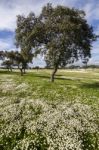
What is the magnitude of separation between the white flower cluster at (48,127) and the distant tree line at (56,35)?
90.2 feet

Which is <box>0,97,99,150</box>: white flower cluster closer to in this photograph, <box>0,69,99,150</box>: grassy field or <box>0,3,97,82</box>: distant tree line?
<box>0,69,99,150</box>: grassy field

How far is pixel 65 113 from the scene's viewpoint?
25750mm

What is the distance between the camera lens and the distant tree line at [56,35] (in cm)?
5441

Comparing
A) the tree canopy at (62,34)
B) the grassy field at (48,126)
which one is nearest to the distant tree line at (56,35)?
the tree canopy at (62,34)

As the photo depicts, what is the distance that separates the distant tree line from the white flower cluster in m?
27.5

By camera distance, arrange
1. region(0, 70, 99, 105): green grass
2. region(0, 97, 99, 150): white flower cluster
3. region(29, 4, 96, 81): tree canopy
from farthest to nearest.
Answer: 1. region(29, 4, 96, 81): tree canopy
2. region(0, 70, 99, 105): green grass
3. region(0, 97, 99, 150): white flower cluster

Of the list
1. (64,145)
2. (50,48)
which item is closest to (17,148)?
(64,145)

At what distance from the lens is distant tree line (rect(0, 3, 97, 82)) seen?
54406mm

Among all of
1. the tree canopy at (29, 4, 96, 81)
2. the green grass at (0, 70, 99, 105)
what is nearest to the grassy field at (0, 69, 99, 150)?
the green grass at (0, 70, 99, 105)

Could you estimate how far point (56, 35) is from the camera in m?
56.4

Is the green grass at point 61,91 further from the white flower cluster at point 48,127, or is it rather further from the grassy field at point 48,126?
the white flower cluster at point 48,127

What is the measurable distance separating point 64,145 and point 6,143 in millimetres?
4599

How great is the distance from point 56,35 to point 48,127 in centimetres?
3778

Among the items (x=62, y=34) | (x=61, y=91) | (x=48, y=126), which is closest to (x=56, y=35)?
(x=62, y=34)
